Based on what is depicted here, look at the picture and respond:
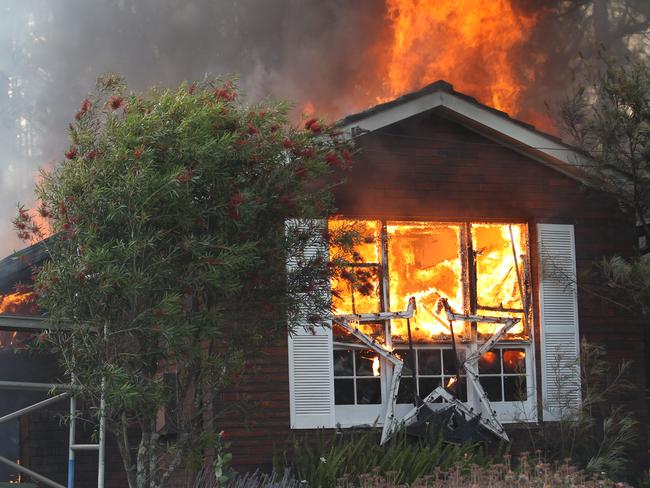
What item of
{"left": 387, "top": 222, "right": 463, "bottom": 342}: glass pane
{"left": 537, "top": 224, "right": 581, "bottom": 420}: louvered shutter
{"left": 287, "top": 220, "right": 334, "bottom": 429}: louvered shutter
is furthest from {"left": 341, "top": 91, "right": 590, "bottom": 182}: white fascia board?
{"left": 287, "top": 220, "right": 334, "bottom": 429}: louvered shutter

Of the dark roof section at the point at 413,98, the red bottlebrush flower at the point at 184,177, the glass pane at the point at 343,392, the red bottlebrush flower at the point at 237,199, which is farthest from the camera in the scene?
the glass pane at the point at 343,392

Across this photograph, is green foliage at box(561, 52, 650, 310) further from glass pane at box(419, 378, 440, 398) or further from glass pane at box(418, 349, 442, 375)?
glass pane at box(419, 378, 440, 398)

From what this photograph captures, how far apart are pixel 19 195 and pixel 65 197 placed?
16269mm

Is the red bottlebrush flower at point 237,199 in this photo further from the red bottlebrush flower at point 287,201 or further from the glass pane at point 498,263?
the glass pane at point 498,263

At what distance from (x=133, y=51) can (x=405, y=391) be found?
14759mm

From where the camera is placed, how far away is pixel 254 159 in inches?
269

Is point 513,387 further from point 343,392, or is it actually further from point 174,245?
point 174,245

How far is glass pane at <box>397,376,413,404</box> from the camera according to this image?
1031 cm

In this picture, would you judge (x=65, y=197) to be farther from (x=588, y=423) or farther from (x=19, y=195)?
(x=19, y=195)

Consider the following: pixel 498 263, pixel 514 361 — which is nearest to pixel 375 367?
pixel 514 361

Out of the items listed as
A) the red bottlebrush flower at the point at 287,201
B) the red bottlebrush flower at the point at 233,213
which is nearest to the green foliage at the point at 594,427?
the red bottlebrush flower at the point at 287,201

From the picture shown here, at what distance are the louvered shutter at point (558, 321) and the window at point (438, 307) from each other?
210 mm

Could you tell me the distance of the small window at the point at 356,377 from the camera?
1016cm

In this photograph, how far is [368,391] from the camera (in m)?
10.2
